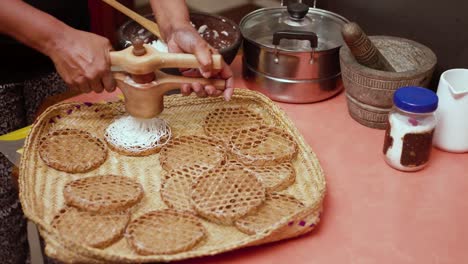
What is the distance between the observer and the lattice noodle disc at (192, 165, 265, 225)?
37.5 inches

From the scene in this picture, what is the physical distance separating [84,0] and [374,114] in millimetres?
766

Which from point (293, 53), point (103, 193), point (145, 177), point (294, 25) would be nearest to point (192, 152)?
point (145, 177)

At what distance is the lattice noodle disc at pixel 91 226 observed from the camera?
894 millimetres

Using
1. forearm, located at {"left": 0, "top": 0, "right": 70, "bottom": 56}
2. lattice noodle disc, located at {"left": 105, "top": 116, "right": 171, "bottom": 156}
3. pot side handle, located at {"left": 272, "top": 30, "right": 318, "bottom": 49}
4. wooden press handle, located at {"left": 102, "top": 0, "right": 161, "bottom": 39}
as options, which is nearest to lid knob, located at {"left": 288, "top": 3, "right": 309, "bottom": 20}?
pot side handle, located at {"left": 272, "top": 30, "right": 318, "bottom": 49}

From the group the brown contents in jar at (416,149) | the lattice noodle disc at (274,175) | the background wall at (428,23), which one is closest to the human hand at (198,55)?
the lattice noodle disc at (274,175)

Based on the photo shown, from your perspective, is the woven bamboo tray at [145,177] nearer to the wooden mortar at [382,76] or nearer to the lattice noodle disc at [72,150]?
the lattice noodle disc at [72,150]

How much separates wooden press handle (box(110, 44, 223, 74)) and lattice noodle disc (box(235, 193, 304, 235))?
0.94 feet

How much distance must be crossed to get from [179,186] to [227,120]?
25 centimetres

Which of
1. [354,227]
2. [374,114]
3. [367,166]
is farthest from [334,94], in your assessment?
[354,227]

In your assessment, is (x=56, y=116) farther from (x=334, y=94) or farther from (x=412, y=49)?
(x=412, y=49)

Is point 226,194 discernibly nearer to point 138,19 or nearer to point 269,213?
point 269,213

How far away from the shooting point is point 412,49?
51.7 inches

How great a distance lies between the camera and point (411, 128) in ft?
3.62

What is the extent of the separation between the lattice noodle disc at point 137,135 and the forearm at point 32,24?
7.9 inches
